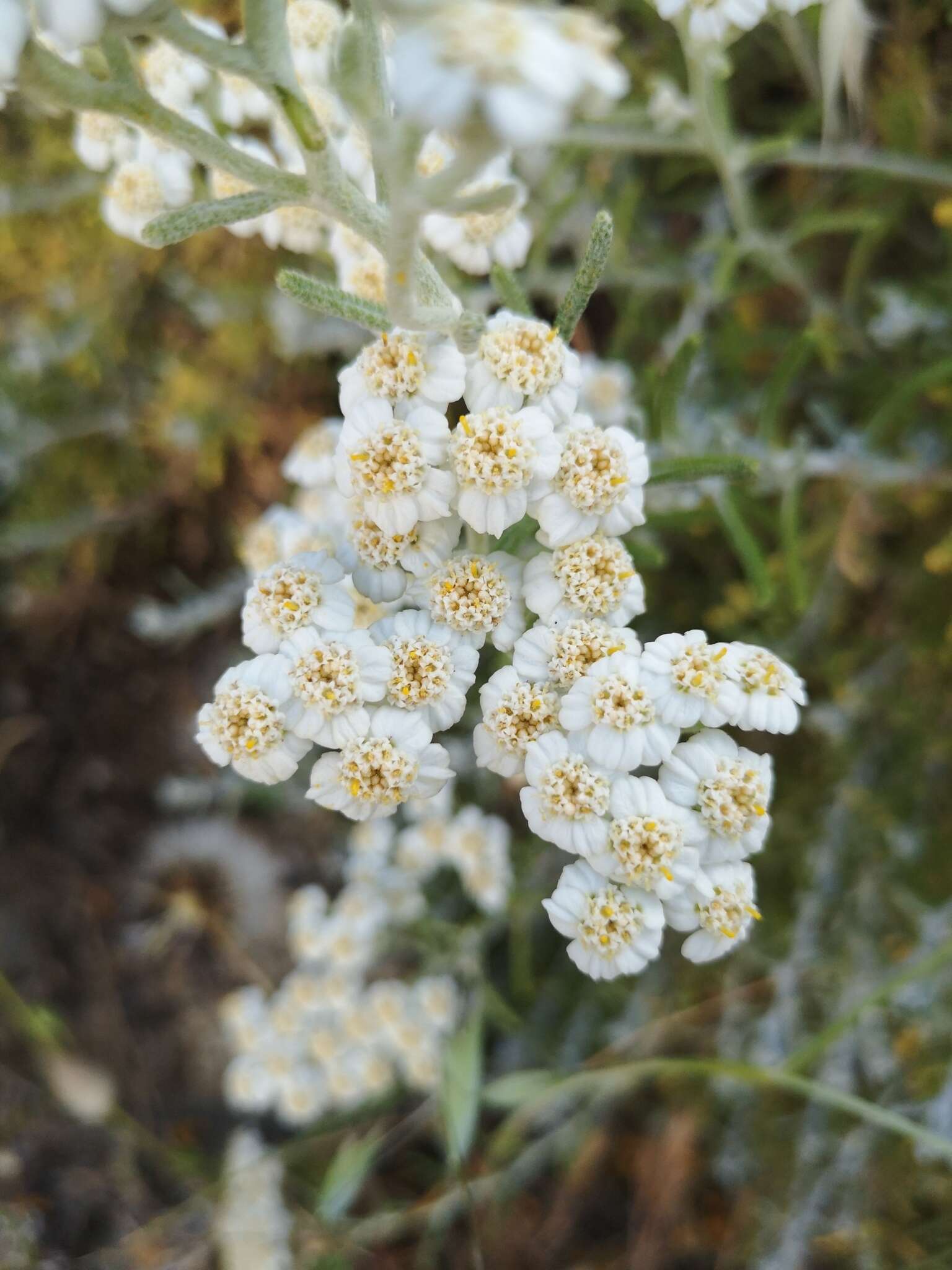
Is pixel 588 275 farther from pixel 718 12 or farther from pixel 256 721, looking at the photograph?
pixel 256 721

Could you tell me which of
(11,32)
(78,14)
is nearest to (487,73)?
(78,14)

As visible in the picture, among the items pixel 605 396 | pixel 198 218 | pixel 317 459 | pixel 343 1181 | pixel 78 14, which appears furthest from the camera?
pixel 343 1181

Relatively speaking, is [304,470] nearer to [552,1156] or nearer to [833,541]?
[833,541]

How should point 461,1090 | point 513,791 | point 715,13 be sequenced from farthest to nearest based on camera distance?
point 513,791, point 461,1090, point 715,13

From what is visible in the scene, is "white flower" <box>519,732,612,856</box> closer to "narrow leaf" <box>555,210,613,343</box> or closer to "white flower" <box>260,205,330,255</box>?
"narrow leaf" <box>555,210,613,343</box>

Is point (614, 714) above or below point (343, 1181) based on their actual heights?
above

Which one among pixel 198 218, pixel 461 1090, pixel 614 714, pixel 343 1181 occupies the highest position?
pixel 198 218

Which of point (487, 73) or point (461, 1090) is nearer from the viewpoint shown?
point (487, 73)
